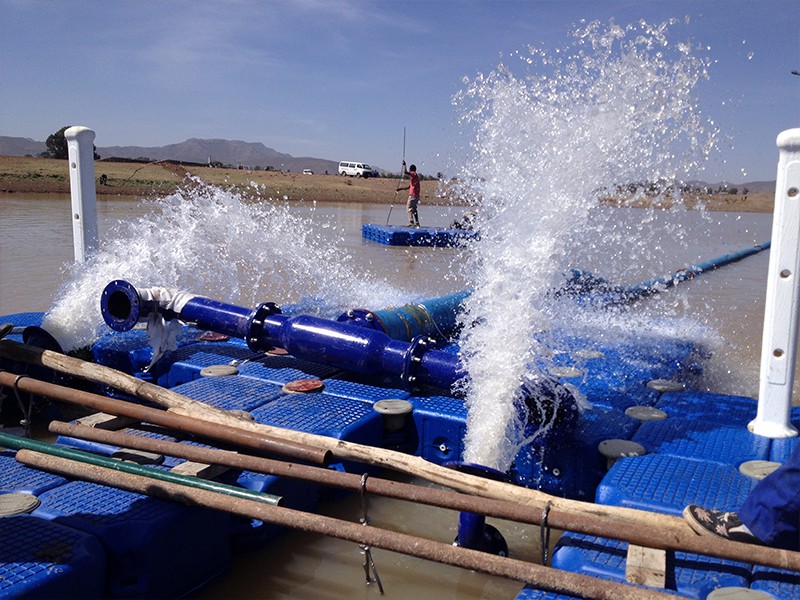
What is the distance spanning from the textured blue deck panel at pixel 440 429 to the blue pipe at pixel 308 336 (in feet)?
0.51

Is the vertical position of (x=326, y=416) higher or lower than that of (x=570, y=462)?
higher

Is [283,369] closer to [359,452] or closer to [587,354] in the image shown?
[359,452]

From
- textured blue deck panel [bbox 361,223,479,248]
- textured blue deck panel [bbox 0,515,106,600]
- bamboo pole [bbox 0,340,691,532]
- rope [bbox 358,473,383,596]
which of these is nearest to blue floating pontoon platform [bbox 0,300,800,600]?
textured blue deck panel [bbox 0,515,106,600]

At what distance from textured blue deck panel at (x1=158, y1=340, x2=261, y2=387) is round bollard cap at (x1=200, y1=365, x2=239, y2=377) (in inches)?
2.8

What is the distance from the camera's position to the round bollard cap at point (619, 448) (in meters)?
3.23

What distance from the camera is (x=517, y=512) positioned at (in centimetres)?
236

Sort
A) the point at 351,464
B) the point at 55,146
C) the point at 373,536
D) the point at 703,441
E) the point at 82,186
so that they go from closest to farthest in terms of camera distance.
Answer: the point at 373,536
the point at 703,441
the point at 351,464
the point at 82,186
the point at 55,146

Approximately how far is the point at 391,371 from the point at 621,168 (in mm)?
1810

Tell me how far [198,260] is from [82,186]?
113 centimetres

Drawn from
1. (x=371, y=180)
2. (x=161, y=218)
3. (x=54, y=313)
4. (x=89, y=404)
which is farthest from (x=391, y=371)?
(x=371, y=180)

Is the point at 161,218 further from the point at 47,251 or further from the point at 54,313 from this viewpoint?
the point at 47,251

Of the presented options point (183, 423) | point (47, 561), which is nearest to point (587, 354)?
point (183, 423)

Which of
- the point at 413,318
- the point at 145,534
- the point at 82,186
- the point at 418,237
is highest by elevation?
the point at 82,186

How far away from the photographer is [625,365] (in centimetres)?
487
